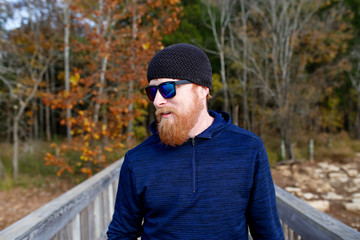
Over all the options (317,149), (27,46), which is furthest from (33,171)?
(317,149)

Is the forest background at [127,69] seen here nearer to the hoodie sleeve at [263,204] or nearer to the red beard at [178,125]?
the red beard at [178,125]

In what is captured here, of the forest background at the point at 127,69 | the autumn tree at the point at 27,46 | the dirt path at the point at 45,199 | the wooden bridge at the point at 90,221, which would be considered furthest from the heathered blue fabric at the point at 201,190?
the autumn tree at the point at 27,46

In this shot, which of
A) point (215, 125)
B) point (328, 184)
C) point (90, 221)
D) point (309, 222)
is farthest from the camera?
point (328, 184)

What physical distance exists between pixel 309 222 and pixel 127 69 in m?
4.21

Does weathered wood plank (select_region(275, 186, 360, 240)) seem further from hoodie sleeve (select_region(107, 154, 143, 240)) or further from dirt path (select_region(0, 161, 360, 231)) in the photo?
dirt path (select_region(0, 161, 360, 231))

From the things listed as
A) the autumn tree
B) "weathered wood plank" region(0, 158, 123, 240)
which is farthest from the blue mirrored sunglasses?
the autumn tree

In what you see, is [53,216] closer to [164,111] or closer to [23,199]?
[164,111]

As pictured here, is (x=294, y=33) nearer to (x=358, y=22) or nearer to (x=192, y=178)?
(x=358, y=22)

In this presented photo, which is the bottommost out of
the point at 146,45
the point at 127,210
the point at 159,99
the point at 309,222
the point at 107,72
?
the point at 309,222

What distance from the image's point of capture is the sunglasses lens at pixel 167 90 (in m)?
1.17

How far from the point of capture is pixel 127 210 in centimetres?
119

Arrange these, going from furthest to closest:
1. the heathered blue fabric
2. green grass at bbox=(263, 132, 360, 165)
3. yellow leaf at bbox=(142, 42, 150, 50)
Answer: green grass at bbox=(263, 132, 360, 165) < yellow leaf at bbox=(142, 42, 150, 50) < the heathered blue fabric

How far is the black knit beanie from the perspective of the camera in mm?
1165

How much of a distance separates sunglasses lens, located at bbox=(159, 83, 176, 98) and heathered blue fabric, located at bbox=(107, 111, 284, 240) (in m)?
0.23
